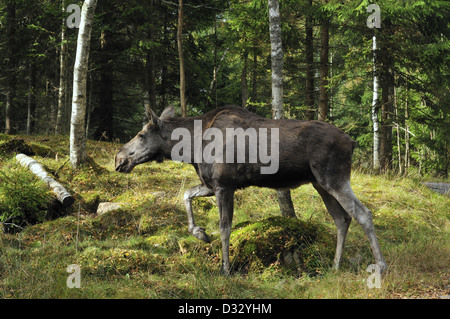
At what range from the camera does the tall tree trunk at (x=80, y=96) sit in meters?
10.9

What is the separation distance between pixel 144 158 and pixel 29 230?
2797 mm

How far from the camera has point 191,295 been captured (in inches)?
197

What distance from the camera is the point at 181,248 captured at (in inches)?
261

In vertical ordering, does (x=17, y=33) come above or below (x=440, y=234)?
above

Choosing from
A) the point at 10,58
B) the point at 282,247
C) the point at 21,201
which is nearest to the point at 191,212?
the point at 282,247

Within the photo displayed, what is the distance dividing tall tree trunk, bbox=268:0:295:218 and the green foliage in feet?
16.1

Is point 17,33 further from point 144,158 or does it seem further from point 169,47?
point 144,158

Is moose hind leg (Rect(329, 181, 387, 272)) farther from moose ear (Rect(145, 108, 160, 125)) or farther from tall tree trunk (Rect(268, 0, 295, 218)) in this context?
moose ear (Rect(145, 108, 160, 125))

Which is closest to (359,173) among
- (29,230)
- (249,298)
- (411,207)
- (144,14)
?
(411,207)

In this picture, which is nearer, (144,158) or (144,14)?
(144,158)

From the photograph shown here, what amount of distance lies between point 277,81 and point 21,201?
5718 mm

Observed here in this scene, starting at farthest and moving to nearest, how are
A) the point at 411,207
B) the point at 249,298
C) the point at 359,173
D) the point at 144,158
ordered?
the point at 359,173
the point at 411,207
the point at 144,158
the point at 249,298

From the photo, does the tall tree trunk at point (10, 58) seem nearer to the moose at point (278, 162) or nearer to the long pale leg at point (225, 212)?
the moose at point (278, 162)

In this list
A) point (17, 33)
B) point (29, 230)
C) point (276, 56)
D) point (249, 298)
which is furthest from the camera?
point (17, 33)
